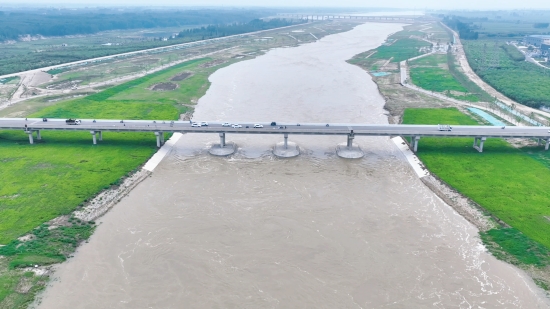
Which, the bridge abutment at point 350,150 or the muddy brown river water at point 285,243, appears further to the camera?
the bridge abutment at point 350,150

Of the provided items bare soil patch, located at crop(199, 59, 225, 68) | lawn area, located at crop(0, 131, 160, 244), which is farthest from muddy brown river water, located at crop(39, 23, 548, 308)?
bare soil patch, located at crop(199, 59, 225, 68)

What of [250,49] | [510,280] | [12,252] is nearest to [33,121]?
[12,252]

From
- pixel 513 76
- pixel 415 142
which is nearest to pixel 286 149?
pixel 415 142

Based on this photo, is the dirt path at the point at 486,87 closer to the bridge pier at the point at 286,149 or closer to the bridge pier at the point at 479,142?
the bridge pier at the point at 479,142

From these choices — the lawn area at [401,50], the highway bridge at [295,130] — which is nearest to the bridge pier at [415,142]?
the highway bridge at [295,130]

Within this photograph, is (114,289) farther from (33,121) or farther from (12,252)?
(33,121)

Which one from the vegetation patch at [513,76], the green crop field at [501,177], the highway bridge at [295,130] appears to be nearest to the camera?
the green crop field at [501,177]

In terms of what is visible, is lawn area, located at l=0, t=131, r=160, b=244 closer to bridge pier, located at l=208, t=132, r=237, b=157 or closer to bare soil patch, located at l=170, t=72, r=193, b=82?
bridge pier, located at l=208, t=132, r=237, b=157

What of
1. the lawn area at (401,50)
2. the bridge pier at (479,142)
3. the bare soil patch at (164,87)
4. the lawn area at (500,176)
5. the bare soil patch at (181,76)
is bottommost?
the lawn area at (500,176)
